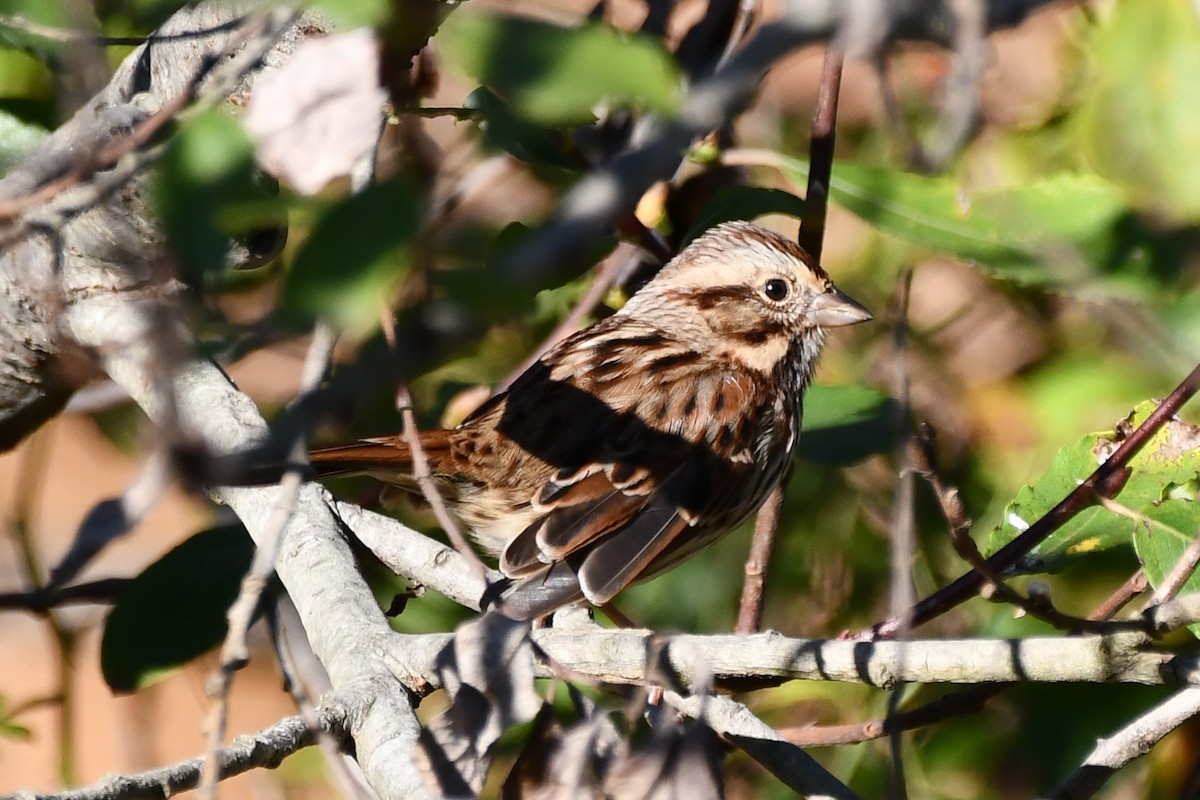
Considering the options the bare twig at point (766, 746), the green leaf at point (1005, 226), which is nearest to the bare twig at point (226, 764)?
the bare twig at point (766, 746)

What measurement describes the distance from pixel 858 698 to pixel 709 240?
3.36 ft

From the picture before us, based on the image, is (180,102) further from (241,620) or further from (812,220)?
(812,220)

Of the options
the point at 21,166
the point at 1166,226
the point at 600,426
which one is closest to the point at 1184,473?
the point at 1166,226

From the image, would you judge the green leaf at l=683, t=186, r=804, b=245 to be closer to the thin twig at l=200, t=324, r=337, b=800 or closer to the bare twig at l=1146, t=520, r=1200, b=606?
the bare twig at l=1146, t=520, r=1200, b=606

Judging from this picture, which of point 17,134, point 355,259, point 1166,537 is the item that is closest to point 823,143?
point 1166,537

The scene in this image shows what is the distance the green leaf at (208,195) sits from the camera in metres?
0.95

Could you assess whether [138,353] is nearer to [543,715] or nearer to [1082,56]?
[543,715]

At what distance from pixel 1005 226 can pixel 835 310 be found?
989 mm

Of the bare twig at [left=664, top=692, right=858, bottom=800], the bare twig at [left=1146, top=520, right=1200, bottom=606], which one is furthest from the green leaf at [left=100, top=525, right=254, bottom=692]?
the bare twig at [left=1146, top=520, right=1200, bottom=606]

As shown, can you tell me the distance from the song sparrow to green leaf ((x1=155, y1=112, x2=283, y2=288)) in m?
1.35

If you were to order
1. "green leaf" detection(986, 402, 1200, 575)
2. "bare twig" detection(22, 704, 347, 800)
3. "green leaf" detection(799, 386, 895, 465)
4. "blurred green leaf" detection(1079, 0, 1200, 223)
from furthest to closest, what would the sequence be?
"green leaf" detection(799, 386, 895, 465), "blurred green leaf" detection(1079, 0, 1200, 223), "green leaf" detection(986, 402, 1200, 575), "bare twig" detection(22, 704, 347, 800)

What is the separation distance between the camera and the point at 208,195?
966 millimetres

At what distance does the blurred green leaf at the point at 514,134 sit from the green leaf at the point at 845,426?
25.9 inches

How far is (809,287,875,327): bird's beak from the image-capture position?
3.00 metres
